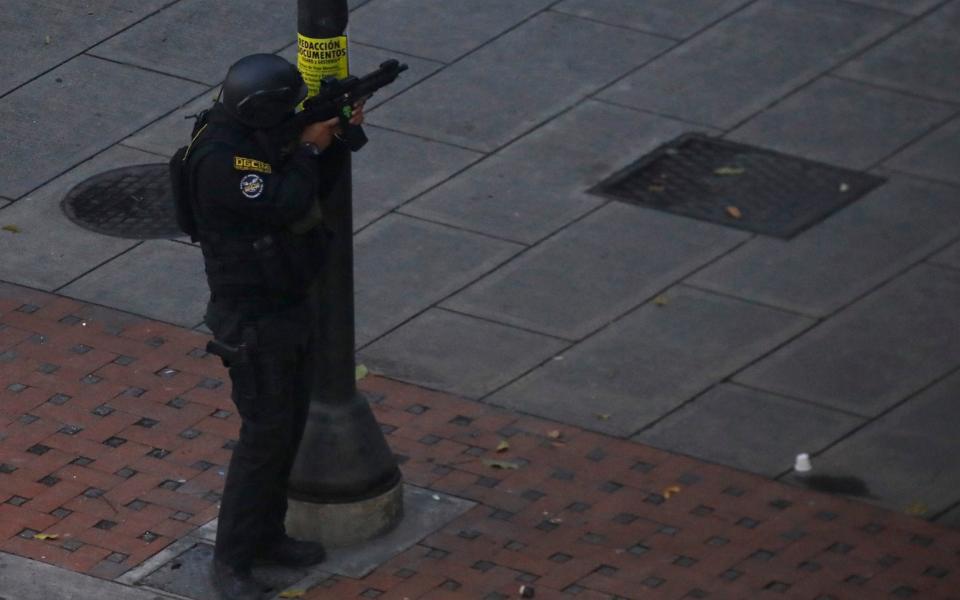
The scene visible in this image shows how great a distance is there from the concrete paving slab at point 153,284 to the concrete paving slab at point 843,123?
3331 millimetres

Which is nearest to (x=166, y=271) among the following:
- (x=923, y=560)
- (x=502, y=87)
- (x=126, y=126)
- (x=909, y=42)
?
(x=126, y=126)

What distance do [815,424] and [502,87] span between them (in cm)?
385


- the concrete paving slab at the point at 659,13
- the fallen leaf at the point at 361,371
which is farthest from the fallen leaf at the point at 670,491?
the concrete paving slab at the point at 659,13

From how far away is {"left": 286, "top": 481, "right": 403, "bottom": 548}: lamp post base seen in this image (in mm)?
8859

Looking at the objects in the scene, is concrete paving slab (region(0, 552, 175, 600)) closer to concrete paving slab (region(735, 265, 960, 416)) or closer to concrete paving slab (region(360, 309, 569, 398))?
concrete paving slab (region(360, 309, 569, 398))

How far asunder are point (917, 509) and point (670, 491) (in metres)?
A: 1.05

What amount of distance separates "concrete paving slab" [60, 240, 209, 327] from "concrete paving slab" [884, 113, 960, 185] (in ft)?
13.2

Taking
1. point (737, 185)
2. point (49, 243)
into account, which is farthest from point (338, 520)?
point (737, 185)

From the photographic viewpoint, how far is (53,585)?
8.59 metres

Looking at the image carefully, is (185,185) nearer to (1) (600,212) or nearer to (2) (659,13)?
(1) (600,212)

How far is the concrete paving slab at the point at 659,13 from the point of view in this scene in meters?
13.9

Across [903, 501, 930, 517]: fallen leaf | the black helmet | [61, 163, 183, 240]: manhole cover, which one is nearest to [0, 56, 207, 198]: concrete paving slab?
[61, 163, 183, 240]: manhole cover

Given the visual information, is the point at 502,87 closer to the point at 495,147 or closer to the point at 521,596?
the point at 495,147

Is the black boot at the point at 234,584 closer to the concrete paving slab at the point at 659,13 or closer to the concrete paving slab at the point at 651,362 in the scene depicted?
the concrete paving slab at the point at 651,362
